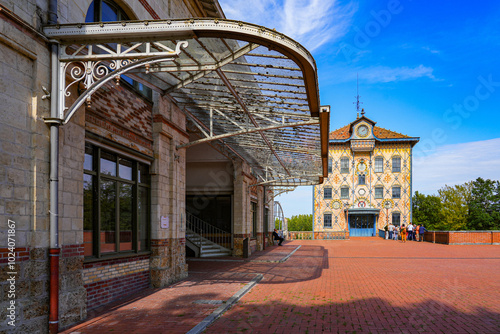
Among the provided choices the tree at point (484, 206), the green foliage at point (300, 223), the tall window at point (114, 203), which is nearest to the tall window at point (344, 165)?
the tree at point (484, 206)

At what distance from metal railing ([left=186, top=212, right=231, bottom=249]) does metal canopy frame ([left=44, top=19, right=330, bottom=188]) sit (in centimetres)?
782

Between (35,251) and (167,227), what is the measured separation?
509 cm

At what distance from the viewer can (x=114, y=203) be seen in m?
8.80

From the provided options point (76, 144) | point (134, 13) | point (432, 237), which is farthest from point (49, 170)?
point (432, 237)

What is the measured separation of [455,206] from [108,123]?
153ft

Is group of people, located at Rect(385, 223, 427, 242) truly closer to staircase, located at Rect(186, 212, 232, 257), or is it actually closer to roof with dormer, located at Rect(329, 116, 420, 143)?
roof with dormer, located at Rect(329, 116, 420, 143)

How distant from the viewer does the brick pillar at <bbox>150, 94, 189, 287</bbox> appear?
1023 cm

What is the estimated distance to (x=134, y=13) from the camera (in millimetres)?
9211

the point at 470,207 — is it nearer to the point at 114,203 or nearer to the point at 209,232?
the point at 209,232

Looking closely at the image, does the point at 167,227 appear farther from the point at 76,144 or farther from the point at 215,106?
the point at 76,144

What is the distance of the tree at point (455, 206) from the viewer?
1833 inches

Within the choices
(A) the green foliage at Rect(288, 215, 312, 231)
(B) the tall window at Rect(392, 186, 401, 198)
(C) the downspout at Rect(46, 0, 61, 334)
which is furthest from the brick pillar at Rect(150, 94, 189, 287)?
(A) the green foliage at Rect(288, 215, 312, 231)

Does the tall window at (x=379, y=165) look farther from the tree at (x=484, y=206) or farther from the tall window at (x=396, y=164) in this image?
the tree at (x=484, y=206)

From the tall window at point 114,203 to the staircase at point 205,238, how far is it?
9081 millimetres
